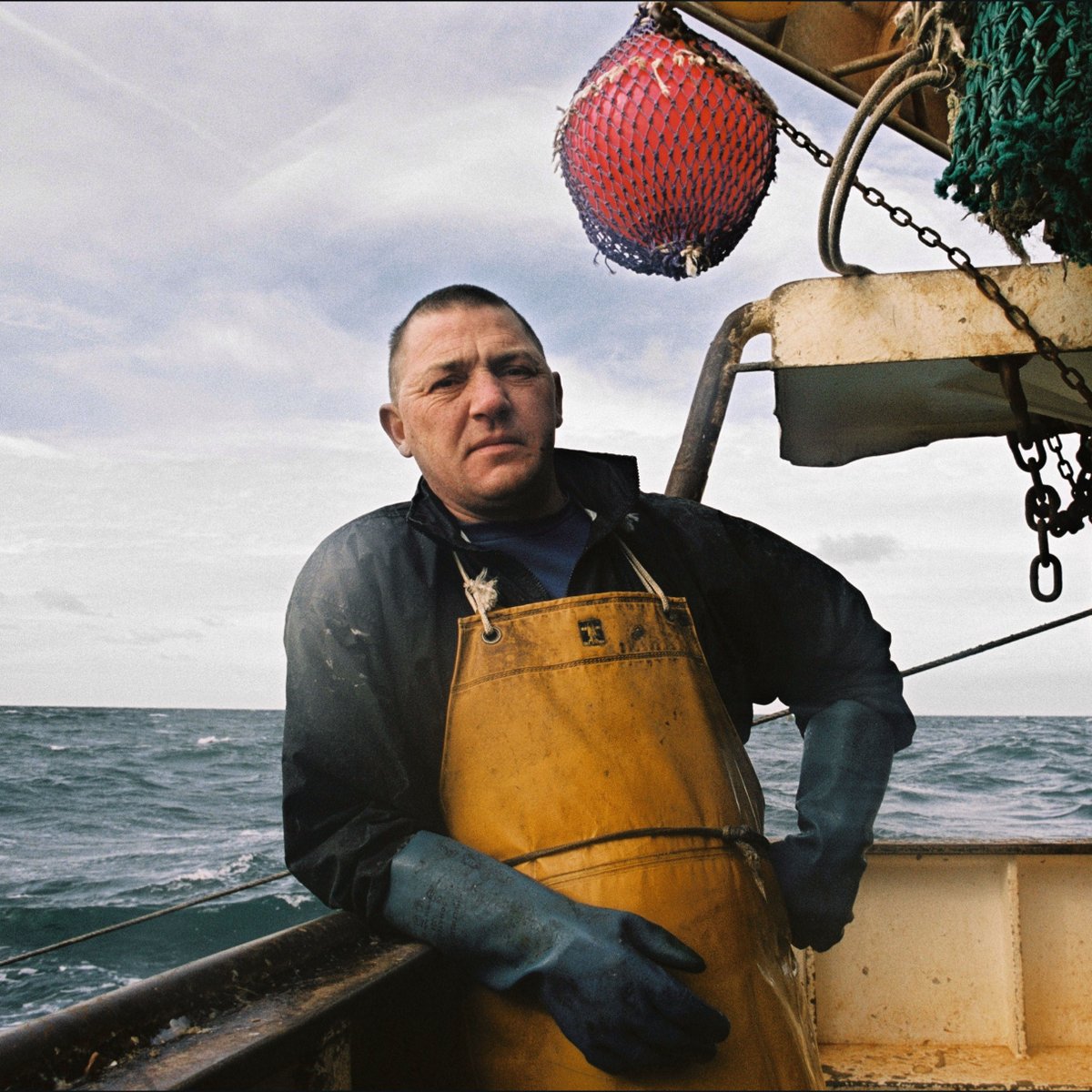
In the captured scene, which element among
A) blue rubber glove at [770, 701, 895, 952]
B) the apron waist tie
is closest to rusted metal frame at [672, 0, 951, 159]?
blue rubber glove at [770, 701, 895, 952]

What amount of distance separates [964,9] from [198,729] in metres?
50.1

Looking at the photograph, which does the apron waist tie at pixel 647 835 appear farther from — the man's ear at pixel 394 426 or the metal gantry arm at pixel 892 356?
the metal gantry arm at pixel 892 356

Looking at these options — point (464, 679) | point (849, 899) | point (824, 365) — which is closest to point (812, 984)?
point (849, 899)

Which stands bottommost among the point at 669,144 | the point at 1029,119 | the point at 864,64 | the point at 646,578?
the point at 646,578

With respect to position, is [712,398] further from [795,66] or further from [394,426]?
[394,426]

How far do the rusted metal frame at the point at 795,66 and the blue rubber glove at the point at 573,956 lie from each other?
2053 mm

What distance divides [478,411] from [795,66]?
1.99m

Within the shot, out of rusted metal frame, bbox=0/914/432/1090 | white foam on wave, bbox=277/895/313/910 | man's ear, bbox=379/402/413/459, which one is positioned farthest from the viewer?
white foam on wave, bbox=277/895/313/910

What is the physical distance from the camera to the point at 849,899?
2.02 metres

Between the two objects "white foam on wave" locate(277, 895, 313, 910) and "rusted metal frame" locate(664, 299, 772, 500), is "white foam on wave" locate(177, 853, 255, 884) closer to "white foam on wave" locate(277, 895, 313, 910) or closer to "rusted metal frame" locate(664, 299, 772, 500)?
"white foam on wave" locate(277, 895, 313, 910)

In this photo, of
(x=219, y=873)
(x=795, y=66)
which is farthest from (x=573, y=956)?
(x=219, y=873)

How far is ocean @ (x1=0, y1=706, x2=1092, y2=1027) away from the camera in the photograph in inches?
432

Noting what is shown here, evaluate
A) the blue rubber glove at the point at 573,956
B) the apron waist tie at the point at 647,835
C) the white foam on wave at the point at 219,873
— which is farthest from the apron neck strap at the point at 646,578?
the white foam on wave at the point at 219,873

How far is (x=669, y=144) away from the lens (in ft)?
8.68
